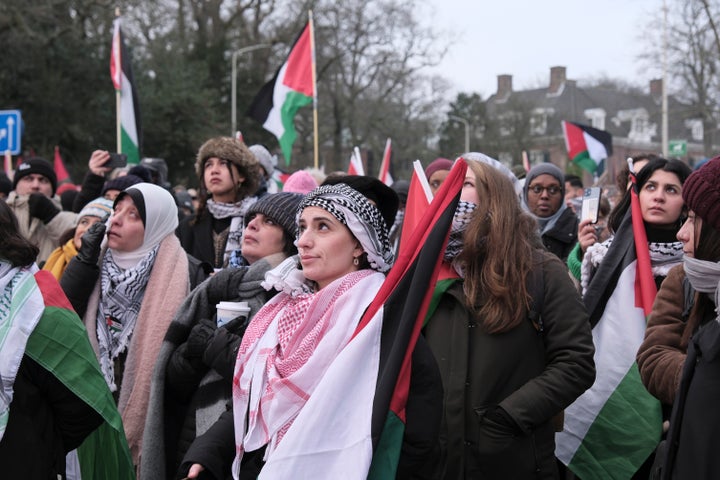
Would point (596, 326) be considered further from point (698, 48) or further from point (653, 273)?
point (698, 48)

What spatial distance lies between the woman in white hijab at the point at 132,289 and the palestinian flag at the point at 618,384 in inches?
77.1

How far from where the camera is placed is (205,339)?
3.47 meters

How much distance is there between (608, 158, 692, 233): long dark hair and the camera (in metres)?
4.30

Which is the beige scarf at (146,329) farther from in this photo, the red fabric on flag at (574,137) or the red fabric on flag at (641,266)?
the red fabric on flag at (574,137)

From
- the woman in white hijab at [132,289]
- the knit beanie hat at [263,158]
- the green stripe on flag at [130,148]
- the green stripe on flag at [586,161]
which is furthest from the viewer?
the green stripe on flag at [586,161]

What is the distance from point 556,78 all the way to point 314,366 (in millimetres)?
84875

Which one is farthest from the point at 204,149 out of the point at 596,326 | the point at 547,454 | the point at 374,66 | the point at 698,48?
the point at 374,66

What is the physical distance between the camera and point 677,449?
2625 mm

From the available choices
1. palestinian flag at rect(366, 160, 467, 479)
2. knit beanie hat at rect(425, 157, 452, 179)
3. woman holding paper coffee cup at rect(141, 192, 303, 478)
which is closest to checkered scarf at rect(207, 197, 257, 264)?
woman holding paper coffee cup at rect(141, 192, 303, 478)

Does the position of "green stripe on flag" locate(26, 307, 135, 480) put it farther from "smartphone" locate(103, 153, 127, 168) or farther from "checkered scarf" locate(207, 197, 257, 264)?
"smartphone" locate(103, 153, 127, 168)

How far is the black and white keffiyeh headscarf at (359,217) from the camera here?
2949 mm

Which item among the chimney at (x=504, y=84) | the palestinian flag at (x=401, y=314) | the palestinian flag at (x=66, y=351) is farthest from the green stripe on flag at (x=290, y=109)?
the chimney at (x=504, y=84)

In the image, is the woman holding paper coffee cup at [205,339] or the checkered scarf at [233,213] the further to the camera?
the checkered scarf at [233,213]

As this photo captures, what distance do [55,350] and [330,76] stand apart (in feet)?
117
